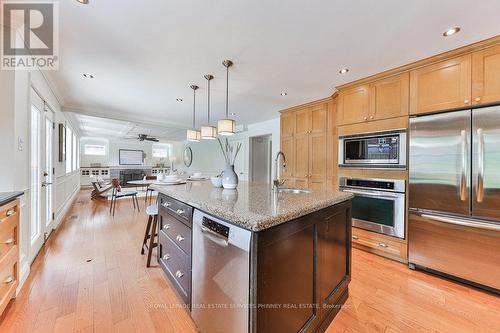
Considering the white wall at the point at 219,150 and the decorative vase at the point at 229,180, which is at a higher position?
the white wall at the point at 219,150

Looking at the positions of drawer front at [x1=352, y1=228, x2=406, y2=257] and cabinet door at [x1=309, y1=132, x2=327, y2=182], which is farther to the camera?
cabinet door at [x1=309, y1=132, x2=327, y2=182]

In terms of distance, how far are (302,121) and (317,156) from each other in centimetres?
81

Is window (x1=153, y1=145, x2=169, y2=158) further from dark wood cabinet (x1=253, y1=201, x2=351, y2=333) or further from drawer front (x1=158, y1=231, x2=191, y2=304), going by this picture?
dark wood cabinet (x1=253, y1=201, x2=351, y2=333)

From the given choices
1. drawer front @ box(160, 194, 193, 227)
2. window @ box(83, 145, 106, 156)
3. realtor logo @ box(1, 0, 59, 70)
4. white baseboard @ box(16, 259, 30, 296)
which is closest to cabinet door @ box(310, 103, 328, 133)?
drawer front @ box(160, 194, 193, 227)

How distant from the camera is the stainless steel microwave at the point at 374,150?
2.33 meters

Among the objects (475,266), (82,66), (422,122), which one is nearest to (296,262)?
(475,266)

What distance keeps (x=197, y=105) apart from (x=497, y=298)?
15.2ft

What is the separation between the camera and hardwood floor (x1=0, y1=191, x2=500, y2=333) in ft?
4.66

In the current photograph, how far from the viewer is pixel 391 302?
5.52ft

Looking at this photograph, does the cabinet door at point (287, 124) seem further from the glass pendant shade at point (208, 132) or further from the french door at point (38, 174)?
the french door at point (38, 174)

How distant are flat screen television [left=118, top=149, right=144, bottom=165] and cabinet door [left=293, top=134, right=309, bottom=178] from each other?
8630 millimetres

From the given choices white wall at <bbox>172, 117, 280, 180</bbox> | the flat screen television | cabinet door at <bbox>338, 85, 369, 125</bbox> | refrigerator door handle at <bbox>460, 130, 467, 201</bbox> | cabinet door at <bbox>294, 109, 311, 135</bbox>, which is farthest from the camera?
the flat screen television

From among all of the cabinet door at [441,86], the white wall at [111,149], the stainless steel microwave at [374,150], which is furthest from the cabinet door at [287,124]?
the white wall at [111,149]

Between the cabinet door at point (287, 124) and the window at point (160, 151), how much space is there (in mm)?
8237
